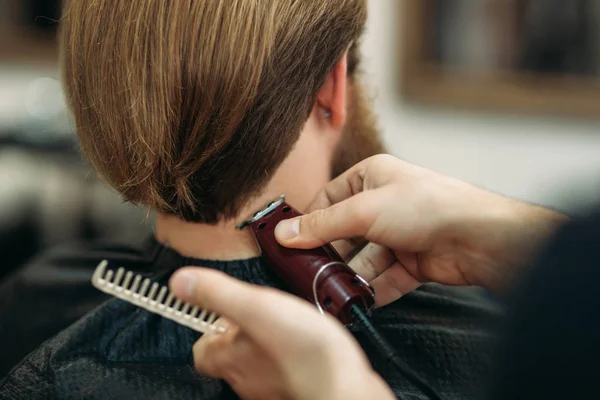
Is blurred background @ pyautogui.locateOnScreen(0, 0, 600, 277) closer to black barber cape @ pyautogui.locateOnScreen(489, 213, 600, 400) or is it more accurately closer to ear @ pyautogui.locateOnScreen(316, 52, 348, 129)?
ear @ pyautogui.locateOnScreen(316, 52, 348, 129)

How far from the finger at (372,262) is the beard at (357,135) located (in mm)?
141

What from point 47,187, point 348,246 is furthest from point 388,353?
point 47,187

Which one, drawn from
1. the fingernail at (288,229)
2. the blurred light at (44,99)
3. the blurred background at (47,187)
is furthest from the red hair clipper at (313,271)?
the blurred light at (44,99)

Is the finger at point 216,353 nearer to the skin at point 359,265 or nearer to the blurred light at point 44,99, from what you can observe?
the skin at point 359,265

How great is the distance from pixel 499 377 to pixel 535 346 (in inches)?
1.3

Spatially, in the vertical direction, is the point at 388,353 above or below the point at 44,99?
above

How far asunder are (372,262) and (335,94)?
246 mm

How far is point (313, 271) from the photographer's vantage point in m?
0.80

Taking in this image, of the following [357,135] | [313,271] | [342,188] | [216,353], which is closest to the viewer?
[216,353]

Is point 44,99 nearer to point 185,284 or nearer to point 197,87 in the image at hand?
point 197,87

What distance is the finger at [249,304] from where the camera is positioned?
571mm

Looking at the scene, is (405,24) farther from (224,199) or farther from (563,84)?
(224,199)

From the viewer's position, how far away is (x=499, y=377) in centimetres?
40

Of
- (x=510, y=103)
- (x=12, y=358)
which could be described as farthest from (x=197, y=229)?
(x=510, y=103)
